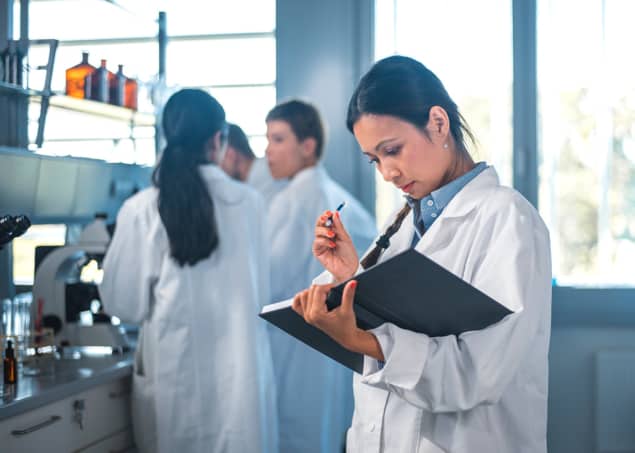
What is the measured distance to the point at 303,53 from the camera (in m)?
3.75

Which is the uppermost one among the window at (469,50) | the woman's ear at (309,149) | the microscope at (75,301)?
the window at (469,50)

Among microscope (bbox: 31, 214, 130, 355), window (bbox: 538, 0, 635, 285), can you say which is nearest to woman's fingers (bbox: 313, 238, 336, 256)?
microscope (bbox: 31, 214, 130, 355)

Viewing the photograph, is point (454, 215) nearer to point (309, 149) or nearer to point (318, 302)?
point (318, 302)

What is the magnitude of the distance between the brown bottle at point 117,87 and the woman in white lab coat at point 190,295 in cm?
61

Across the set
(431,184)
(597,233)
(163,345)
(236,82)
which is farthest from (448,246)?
(236,82)

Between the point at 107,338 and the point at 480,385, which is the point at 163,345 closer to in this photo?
the point at 107,338

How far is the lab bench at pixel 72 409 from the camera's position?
1835mm

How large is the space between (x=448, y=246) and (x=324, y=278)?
31cm

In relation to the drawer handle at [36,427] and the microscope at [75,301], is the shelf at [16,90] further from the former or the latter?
the drawer handle at [36,427]

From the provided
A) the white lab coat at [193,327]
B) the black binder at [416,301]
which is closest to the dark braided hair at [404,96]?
the black binder at [416,301]

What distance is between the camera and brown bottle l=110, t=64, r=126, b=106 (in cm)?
291

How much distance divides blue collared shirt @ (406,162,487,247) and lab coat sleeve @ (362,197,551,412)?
24 centimetres

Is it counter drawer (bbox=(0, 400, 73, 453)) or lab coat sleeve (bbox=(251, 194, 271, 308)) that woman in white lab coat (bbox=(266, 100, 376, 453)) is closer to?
lab coat sleeve (bbox=(251, 194, 271, 308))

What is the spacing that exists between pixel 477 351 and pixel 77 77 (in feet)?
6.77
